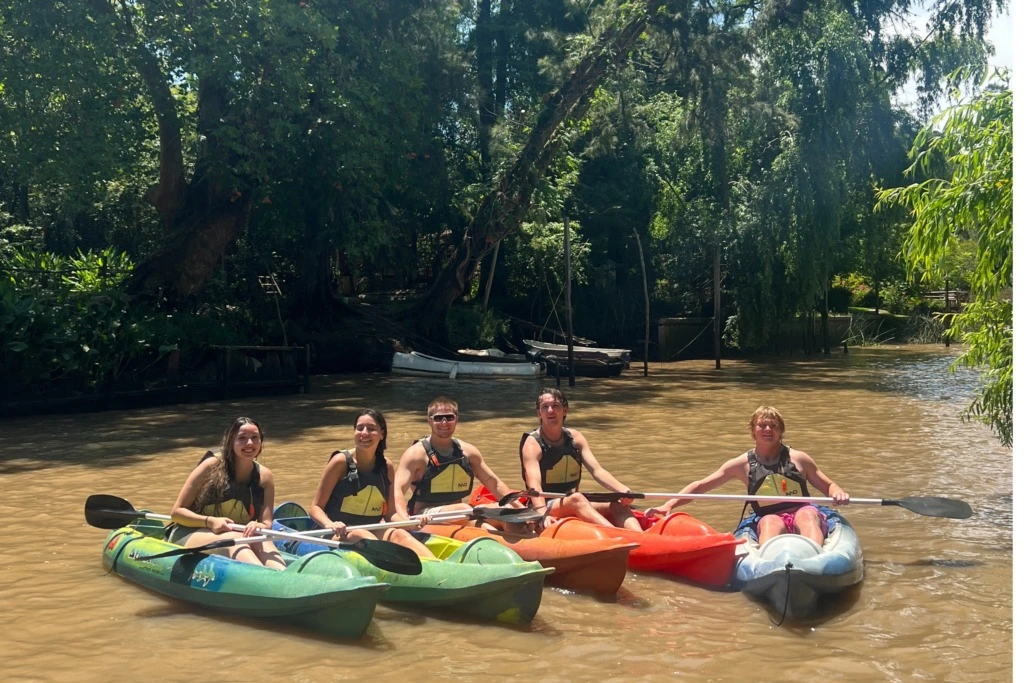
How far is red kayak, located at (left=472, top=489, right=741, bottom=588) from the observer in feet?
20.9

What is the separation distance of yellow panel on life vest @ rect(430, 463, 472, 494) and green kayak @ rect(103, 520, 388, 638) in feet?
3.98

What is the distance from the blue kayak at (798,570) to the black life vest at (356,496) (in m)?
2.26

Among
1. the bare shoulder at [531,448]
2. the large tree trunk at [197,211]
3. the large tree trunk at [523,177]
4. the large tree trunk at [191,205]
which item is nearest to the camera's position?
the bare shoulder at [531,448]

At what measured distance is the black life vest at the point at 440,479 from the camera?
7117mm

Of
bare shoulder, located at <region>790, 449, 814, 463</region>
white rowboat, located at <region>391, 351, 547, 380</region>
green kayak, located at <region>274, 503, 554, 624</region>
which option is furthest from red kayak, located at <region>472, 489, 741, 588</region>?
white rowboat, located at <region>391, 351, 547, 380</region>

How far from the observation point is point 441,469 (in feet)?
23.4

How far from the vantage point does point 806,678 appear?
5047mm

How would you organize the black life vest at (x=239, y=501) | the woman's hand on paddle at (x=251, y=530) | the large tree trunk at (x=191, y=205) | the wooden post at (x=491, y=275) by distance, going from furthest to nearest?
the wooden post at (x=491, y=275)
the large tree trunk at (x=191, y=205)
the black life vest at (x=239, y=501)
the woman's hand on paddle at (x=251, y=530)

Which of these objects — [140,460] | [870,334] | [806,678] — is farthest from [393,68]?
[870,334]

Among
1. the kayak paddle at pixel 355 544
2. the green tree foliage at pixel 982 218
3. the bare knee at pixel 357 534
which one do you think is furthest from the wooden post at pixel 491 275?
the bare knee at pixel 357 534

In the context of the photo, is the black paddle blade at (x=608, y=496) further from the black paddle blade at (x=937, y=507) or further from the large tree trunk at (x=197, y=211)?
the large tree trunk at (x=197, y=211)

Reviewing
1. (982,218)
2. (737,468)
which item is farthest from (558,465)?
(982,218)

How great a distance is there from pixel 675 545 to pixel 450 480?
1.58 metres

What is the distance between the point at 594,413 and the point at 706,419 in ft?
6.06
